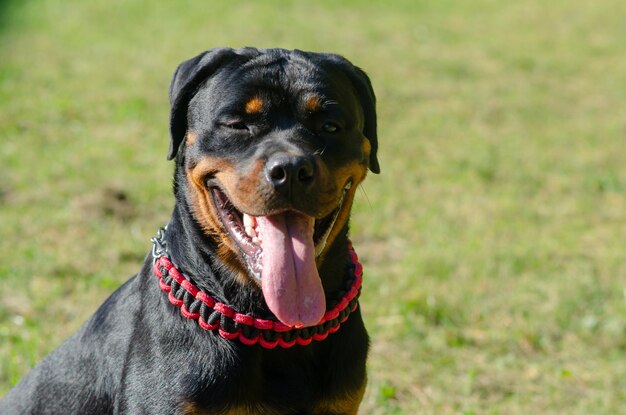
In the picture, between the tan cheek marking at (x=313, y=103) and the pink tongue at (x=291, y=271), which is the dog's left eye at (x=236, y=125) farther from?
the pink tongue at (x=291, y=271)

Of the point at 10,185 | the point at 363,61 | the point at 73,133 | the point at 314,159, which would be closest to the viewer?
the point at 314,159

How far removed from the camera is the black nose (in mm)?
3096

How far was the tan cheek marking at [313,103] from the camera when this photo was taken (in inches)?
131

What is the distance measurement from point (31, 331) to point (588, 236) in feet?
12.9

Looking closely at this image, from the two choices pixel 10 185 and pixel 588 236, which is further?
pixel 10 185

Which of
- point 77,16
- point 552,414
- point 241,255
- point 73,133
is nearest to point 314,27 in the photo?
point 77,16

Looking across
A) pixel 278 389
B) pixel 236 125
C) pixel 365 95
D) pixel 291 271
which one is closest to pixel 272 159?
pixel 236 125

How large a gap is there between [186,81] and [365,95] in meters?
0.69

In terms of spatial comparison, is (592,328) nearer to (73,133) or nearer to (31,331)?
(31,331)

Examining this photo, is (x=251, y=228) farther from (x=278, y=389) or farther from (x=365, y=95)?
(x=365, y=95)

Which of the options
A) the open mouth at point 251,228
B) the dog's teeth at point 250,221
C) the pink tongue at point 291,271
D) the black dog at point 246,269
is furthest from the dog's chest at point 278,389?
the dog's teeth at point 250,221

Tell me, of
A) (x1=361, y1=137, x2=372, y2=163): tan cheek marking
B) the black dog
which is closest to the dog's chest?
the black dog

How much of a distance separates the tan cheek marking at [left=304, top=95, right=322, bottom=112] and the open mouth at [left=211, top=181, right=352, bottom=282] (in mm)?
296

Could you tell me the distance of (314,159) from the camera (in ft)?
10.4
